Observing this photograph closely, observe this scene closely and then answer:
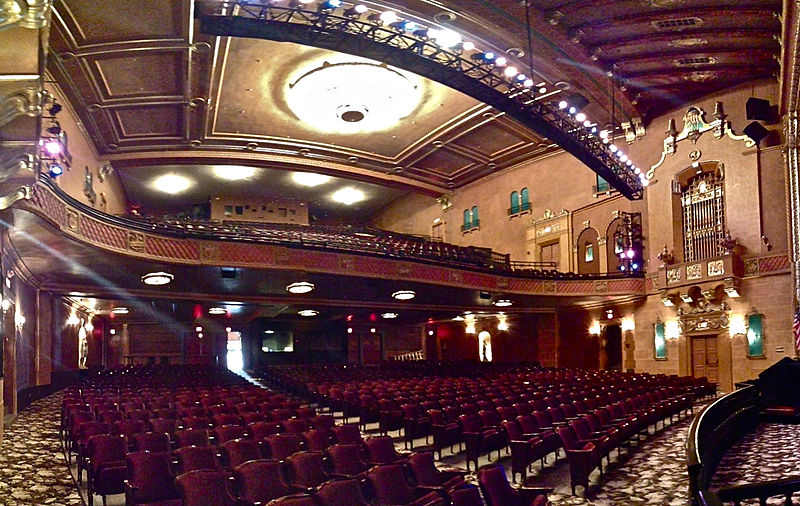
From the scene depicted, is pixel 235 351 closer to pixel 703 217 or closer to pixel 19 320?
pixel 19 320

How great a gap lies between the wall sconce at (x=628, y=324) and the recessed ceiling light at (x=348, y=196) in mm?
Result: 14981

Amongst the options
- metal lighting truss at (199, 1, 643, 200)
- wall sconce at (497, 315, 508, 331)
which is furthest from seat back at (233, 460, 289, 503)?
wall sconce at (497, 315, 508, 331)

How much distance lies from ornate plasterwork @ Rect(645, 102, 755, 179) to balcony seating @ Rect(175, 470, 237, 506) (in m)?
19.0

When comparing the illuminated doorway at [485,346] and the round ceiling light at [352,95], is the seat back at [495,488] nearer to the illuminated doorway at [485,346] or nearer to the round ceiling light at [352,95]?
the round ceiling light at [352,95]

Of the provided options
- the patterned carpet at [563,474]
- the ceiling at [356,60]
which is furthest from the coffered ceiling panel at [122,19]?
the patterned carpet at [563,474]

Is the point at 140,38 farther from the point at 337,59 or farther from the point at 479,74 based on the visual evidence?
the point at 479,74

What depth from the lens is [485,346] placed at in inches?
1075

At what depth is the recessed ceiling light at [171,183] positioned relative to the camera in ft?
90.7

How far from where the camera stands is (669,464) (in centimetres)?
833

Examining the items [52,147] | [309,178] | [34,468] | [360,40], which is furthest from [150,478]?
[309,178]

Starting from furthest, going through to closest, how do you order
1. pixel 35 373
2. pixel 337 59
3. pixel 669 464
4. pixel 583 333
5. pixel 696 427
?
1. pixel 583 333
2. pixel 337 59
3. pixel 35 373
4. pixel 669 464
5. pixel 696 427

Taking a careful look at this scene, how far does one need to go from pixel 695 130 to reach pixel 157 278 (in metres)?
17.3

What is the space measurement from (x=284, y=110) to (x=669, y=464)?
17422 millimetres

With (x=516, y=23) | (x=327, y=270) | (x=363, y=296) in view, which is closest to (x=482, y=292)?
(x=363, y=296)
